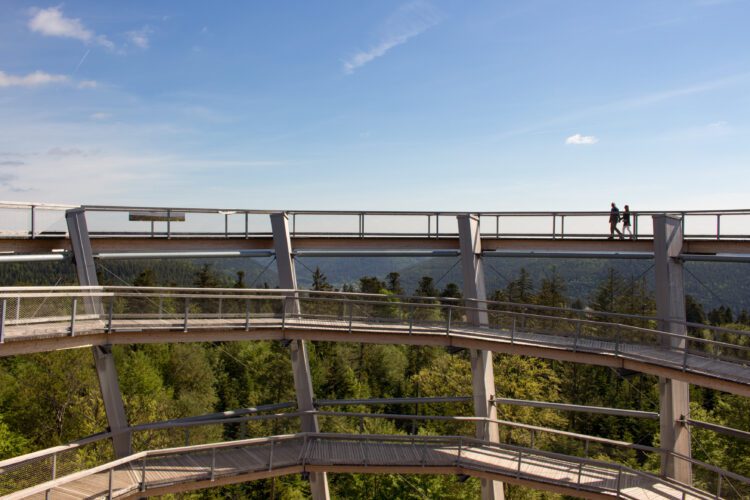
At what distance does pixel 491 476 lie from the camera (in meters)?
15.1

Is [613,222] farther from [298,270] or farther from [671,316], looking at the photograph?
[298,270]

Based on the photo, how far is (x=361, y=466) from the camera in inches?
602

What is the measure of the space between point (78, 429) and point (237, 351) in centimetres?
1900

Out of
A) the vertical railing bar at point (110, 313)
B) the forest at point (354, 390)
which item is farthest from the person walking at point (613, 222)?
the vertical railing bar at point (110, 313)

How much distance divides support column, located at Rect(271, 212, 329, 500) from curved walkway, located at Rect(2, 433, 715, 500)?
0.93 metres

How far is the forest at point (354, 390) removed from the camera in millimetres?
32719

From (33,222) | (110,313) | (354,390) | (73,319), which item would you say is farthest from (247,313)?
(354,390)

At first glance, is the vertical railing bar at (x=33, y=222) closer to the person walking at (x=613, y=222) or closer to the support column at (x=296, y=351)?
the support column at (x=296, y=351)

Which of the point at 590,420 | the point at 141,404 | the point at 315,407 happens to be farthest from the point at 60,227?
the point at 590,420

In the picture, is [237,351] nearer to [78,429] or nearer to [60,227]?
[78,429]

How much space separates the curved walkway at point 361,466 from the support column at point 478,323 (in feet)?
3.38

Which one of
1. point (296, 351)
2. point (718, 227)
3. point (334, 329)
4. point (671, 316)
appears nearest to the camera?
point (671, 316)

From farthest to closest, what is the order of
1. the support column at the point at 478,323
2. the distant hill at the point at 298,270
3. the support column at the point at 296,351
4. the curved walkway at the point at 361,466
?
1. the support column at the point at 478,323
2. the support column at the point at 296,351
3. the distant hill at the point at 298,270
4. the curved walkway at the point at 361,466

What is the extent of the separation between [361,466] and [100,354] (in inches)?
282
